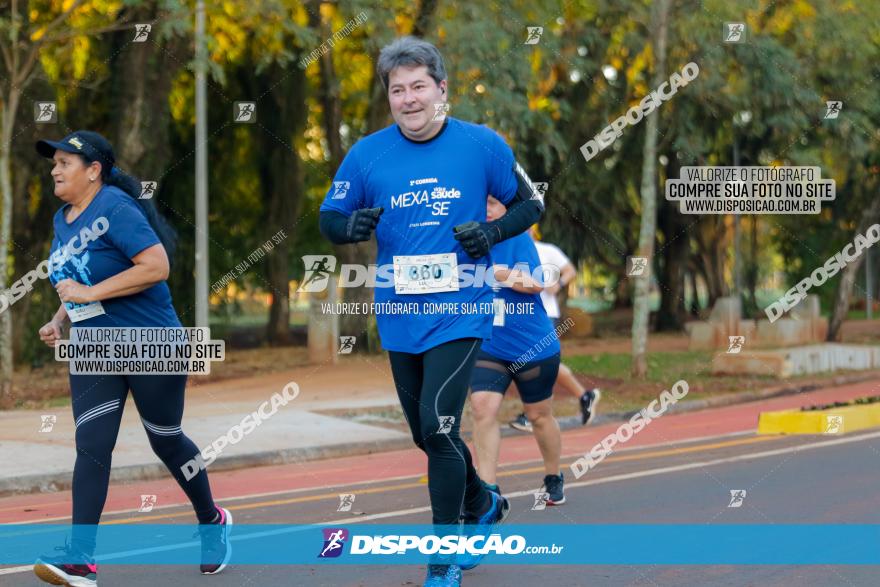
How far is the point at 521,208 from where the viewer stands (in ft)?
19.6

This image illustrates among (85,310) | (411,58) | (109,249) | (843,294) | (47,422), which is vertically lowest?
(47,422)

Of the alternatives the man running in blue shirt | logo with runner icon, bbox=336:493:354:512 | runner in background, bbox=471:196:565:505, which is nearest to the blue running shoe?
runner in background, bbox=471:196:565:505

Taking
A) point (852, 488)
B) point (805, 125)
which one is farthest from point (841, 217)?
point (852, 488)

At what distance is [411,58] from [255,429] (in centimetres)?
785

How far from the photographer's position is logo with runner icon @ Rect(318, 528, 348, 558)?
7.12 metres

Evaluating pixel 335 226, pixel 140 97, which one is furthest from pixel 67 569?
pixel 140 97

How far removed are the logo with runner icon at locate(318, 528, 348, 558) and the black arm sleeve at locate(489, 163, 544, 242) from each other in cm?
Answer: 214

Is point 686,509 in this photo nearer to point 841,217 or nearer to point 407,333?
point 407,333

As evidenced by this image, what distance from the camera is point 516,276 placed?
7992 millimetres

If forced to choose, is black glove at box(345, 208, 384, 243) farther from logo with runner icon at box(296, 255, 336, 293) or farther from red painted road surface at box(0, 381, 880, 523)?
logo with runner icon at box(296, 255, 336, 293)

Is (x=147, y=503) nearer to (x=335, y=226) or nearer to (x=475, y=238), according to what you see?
(x=335, y=226)

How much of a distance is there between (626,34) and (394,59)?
674 inches

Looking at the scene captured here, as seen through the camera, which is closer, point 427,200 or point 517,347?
point 427,200

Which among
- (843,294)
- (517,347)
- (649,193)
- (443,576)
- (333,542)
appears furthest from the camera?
(843,294)
